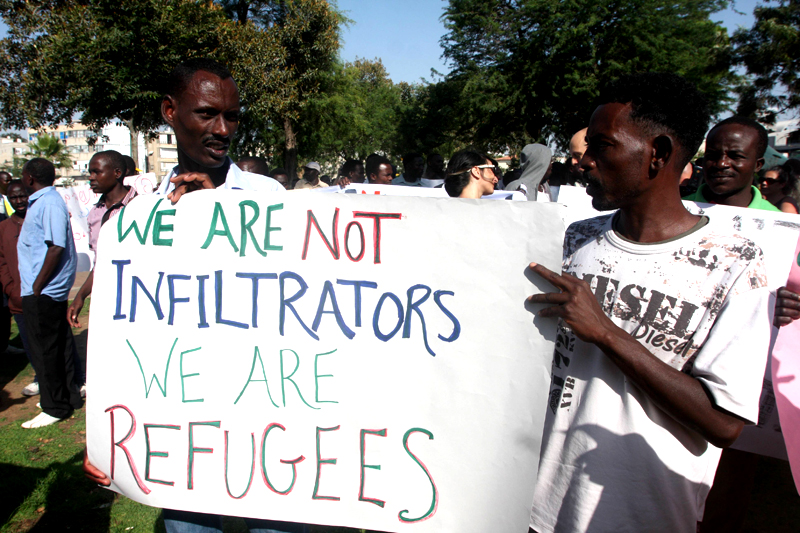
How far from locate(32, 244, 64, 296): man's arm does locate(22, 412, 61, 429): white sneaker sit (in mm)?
1052

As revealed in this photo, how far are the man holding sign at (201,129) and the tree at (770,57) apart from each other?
83.0 feet

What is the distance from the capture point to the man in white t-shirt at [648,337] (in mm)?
1299

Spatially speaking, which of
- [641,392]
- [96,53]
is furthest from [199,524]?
[96,53]

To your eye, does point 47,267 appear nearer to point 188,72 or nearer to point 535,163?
point 188,72

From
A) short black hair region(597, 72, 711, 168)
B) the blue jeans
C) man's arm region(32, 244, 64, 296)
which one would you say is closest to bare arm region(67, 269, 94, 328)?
man's arm region(32, 244, 64, 296)

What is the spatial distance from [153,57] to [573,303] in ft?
49.7

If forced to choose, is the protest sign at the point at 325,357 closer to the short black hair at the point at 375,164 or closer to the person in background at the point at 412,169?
the short black hair at the point at 375,164

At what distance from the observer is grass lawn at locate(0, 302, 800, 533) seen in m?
3.02

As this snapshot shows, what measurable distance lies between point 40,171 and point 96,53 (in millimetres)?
10245

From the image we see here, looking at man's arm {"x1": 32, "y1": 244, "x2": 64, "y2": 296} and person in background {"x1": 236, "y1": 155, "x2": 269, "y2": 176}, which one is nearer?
man's arm {"x1": 32, "y1": 244, "x2": 64, "y2": 296}

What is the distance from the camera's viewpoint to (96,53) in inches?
501

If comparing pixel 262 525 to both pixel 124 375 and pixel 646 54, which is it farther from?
pixel 646 54

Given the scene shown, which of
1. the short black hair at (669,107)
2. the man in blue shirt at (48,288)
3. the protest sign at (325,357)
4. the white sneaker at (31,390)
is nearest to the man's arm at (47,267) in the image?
the man in blue shirt at (48,288)

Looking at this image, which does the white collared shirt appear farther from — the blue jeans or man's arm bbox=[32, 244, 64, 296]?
man's arm bbox=[32, 244, 64, 296]
